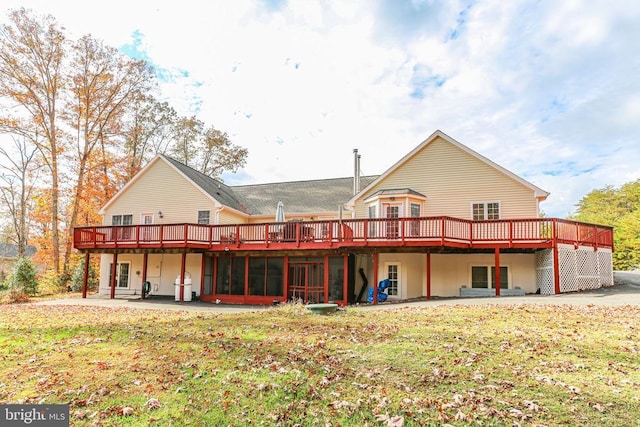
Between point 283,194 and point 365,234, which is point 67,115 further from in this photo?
point 365,234

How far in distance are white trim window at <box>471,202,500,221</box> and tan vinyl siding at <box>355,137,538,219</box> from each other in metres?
0.16

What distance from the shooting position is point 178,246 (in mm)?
19641

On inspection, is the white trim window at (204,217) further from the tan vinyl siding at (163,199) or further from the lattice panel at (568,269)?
the lattice panel at (568,269)

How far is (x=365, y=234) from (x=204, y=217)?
10.3 m

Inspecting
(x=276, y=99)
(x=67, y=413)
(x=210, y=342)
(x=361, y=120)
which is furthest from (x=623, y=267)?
(x=67, y=413)

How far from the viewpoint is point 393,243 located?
1636 cm

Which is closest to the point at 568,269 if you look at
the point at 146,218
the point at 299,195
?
the point at 299,195

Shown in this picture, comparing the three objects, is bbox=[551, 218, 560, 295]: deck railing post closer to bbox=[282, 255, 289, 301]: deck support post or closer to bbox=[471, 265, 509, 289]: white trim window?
bbox=[471, 265, 509, 289]: white trim window

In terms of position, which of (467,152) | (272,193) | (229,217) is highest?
(467,152)

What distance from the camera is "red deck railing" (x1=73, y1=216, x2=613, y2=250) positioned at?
16.1 metres

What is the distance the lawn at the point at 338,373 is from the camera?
15.9ft

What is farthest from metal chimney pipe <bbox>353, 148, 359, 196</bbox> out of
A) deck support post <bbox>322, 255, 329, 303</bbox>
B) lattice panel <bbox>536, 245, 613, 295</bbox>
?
lattice panel <bbox>536, 245, 613, 295</bbox>

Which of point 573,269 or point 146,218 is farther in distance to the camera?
point 146,218

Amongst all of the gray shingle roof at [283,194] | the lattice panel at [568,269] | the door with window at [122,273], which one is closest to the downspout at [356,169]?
the gray shingle roof at [283,194]
